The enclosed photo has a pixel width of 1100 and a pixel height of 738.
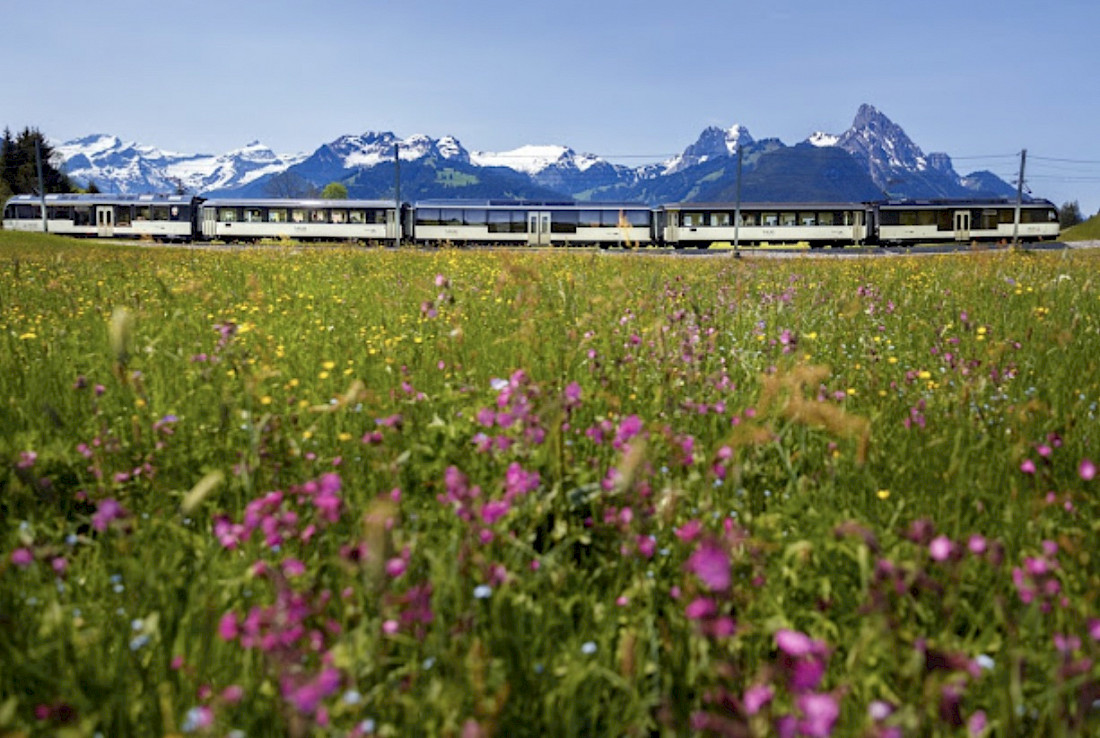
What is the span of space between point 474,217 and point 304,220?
11.6 metres

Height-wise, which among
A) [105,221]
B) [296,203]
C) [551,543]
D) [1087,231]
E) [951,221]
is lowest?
[551,543]

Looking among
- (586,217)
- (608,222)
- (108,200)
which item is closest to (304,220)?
(108,200)

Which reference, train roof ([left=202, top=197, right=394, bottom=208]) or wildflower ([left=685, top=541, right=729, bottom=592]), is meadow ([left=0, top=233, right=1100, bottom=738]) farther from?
train roof ([left=202, top=197, right=394, bottom=208])

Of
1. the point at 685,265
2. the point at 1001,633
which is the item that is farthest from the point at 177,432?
the point at 685,265

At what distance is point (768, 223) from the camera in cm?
4825

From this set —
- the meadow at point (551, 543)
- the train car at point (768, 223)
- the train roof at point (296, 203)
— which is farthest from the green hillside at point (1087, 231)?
the meadow at point (551, 543)

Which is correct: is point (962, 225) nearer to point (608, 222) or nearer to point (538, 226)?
point (608, 222)

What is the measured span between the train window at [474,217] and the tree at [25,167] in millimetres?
71956

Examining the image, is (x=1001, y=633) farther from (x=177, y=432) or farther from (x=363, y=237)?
(x=363, y=237)

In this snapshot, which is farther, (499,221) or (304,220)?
(304,220)

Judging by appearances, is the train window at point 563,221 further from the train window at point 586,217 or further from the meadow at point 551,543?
the meadow at point 551,543

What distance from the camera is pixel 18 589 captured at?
2.23 m

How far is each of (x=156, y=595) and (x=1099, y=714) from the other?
2.59 m

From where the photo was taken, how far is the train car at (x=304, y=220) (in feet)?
163
